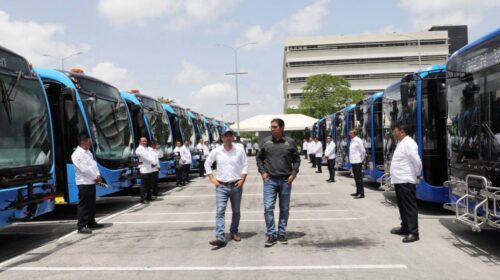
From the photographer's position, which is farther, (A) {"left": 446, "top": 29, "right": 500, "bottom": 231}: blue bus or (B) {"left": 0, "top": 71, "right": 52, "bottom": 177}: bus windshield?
(B) {"left": 0, "top": 71, "right": 52, "bottom": 177}: bus windshield

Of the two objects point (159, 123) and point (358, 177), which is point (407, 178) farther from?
point (159, 123)

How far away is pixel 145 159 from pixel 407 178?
7351 mm

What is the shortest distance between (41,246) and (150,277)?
115 inches

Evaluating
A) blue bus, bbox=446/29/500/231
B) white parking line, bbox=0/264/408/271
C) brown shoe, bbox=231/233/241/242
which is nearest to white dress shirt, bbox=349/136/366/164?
blue bus, bbox=446/29/500/231

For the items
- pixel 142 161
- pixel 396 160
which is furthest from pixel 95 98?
pixel 396 160

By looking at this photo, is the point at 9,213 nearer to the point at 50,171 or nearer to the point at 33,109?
the point at 50,171

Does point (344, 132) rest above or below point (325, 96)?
below

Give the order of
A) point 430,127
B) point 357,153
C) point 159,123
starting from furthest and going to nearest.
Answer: point 159,123, point 357,153, point 430,127

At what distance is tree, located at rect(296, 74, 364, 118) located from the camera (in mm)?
56531

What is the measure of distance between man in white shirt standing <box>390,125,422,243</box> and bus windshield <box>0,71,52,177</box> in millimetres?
5705

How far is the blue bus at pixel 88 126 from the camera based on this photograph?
939cm

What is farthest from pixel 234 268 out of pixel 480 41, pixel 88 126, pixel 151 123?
pixel 151 123

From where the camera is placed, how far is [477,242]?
6.94 m

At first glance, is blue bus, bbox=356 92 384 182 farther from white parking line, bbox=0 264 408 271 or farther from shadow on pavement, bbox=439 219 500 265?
white parking line, bbox=0 264 408 271
